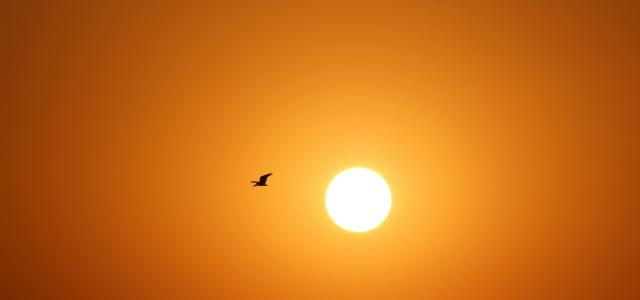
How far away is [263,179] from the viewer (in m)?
42.1

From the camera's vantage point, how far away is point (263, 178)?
42000mm

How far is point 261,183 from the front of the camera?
4206 cm

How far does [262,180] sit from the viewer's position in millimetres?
42094

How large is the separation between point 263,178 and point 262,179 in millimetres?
103

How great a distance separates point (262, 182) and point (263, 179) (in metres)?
0.18

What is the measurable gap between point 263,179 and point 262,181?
5.2 inches

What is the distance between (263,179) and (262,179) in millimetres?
61

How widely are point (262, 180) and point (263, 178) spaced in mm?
158

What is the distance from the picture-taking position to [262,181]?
42.0 meters

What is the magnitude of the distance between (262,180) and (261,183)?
0.57 feet

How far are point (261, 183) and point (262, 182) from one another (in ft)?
0.28

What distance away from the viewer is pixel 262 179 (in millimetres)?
42062

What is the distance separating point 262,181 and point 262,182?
0.05m
